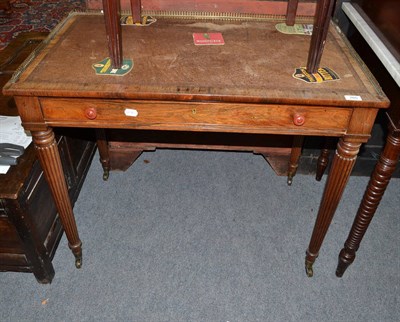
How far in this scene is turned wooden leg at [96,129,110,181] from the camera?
2266mm

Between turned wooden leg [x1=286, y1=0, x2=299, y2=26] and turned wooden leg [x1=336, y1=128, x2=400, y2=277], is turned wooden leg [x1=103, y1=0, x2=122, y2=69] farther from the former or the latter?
turned wooden leg [x1=336, y1=128, x2=400, y2=277]

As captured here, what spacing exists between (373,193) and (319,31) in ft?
2.23

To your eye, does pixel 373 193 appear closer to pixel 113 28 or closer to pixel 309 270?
pixel 309 270

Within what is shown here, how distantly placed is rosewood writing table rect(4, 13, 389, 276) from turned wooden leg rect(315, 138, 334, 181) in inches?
28.7

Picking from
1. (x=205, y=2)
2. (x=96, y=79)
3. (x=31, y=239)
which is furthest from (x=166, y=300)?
(x=205, y=2)

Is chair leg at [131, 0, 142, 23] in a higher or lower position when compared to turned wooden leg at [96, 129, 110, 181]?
higher

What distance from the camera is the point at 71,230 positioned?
5.88 ft

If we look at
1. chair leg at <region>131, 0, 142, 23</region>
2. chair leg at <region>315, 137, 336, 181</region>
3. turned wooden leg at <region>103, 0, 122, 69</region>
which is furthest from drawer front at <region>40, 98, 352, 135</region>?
chair leg at <region>315, 137, 336, 181</region>

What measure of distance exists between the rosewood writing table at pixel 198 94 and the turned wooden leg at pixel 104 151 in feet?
2.27

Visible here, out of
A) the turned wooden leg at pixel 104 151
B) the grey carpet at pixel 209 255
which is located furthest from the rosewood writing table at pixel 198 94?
the turned wooden leg at pixel 104 151

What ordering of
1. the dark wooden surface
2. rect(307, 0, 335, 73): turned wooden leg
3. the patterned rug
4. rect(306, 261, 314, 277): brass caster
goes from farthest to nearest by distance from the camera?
the patterned rug
rect(306, 261, 314, 277): brass caster
the dark wooden surface
rect(307, 0, 335, 73): turned wooden leg

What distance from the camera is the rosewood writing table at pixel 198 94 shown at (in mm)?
1314

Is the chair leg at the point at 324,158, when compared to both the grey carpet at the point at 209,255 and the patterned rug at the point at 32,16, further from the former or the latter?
the patterned rug at the point at 32,16

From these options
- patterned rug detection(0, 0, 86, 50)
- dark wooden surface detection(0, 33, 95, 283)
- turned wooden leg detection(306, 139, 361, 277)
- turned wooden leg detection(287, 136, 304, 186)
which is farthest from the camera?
patterned rug detection(0, 0, 86, 50)
